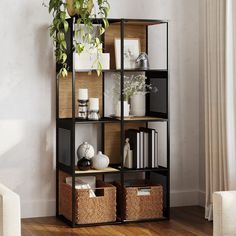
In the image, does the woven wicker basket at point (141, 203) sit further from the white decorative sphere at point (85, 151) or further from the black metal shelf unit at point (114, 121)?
the white decorative sphere at point (85, 151)

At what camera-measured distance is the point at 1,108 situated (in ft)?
17.6

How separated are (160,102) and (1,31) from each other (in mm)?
1483

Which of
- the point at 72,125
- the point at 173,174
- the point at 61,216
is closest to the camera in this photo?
the point at 72,125

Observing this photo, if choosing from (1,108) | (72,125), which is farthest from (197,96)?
(1,108)

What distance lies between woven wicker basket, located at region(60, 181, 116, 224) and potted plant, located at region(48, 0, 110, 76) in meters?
0.98

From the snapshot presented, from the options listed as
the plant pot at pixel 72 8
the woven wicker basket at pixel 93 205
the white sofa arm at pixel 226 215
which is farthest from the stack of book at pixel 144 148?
the white sofa arm at pixel 226 215

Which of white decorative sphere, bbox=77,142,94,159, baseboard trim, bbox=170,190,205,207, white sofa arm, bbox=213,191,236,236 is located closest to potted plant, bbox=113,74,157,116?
white decorative sphere, bbox=77,142,94,159

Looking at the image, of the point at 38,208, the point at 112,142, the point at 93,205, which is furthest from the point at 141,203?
the point at 38,208

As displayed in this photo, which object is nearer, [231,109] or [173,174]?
[231,109]

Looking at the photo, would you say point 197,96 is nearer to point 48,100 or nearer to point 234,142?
point 234,142

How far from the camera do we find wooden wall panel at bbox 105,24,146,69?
5590 millimetres

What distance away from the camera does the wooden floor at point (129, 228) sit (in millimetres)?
4984

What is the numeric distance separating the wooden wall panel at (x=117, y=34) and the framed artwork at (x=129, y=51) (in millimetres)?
80

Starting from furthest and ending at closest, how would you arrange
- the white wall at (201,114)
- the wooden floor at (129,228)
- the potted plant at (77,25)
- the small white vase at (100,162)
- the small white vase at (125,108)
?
the white wall at (201,114)
the small white vase at (125,108)
the small white vase at (100,162)
the potted plant at (77,25)
the wooden floor at (129,228)
